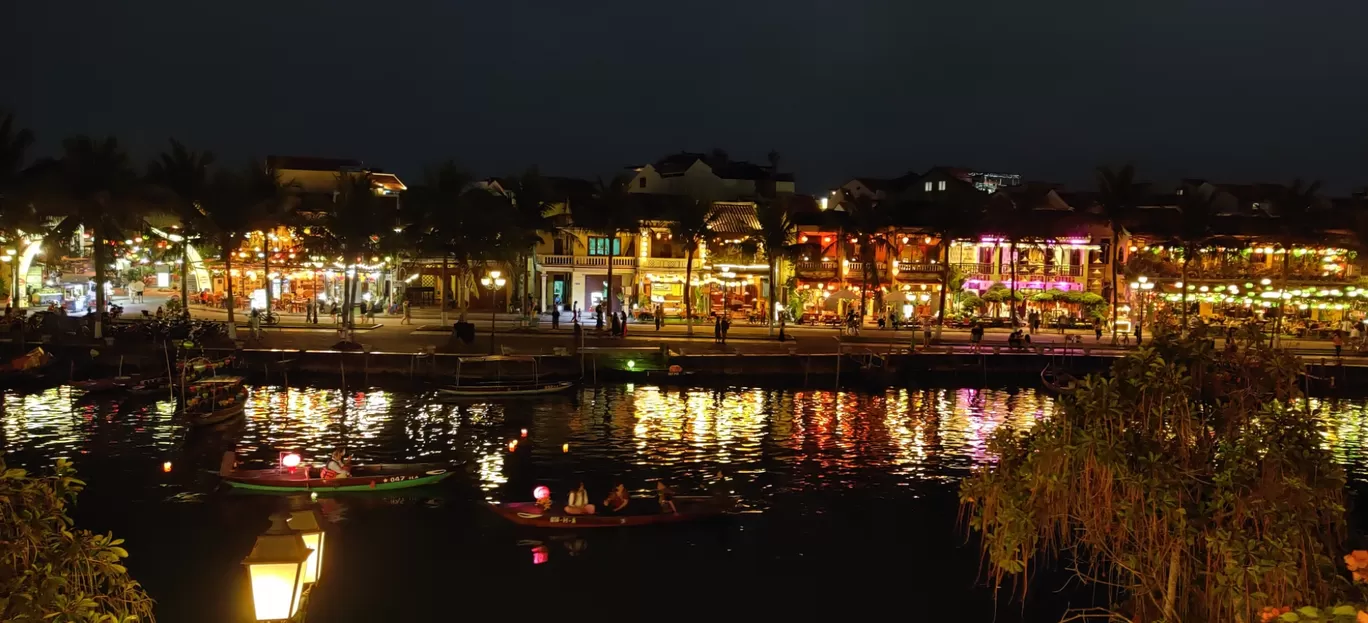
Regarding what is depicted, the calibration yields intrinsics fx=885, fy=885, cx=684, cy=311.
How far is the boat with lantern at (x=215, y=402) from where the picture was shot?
3381 cm

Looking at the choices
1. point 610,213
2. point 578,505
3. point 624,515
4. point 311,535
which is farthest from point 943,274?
point 311,535

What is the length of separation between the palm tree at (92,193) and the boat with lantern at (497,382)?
25.0m

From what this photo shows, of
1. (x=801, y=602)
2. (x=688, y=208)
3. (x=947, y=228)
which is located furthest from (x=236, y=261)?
(x=801, y=602)

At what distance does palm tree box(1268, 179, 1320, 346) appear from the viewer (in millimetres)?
63812

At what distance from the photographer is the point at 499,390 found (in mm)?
41969

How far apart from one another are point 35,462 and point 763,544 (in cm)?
2438

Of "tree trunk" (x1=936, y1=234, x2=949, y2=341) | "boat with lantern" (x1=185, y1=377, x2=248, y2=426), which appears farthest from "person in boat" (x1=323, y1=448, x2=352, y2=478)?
→ "tree trunk" (x1=936, y1=234, x2=949, y2=341)

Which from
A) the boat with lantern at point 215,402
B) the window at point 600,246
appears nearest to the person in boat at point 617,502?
the boat with lantern at point 215,402

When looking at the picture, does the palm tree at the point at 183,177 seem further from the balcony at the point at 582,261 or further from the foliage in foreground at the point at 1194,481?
the foliage in foreground at the point at 1194,481

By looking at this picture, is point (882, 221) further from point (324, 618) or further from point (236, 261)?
point (324, 618)

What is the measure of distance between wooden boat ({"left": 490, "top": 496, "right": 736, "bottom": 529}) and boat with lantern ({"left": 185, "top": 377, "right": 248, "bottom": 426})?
1598cm

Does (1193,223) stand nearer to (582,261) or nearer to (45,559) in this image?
(582,261)

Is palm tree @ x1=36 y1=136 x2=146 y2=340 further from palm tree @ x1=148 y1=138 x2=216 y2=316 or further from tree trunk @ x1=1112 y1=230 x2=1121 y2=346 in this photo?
tree trunk @ x1=1112 y1=230 x2=1121 y2=346

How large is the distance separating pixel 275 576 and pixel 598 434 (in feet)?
96.6
